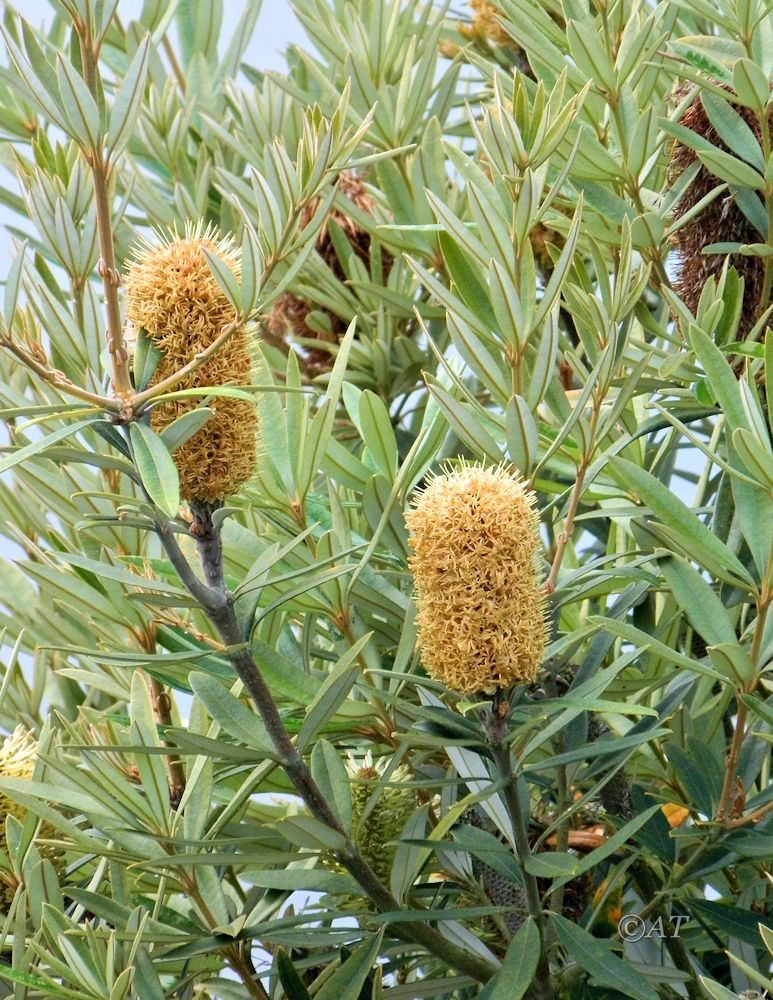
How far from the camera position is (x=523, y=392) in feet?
2.46

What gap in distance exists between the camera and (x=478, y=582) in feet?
A: 2.00

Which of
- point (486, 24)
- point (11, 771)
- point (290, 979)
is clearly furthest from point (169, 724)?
point (486, 24)

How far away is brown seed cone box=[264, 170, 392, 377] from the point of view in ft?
4.25

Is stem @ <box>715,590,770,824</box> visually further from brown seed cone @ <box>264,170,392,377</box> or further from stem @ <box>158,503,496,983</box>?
brown seed cone @ <box>264,170,392,377</box>

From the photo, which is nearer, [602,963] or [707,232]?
[602,963]

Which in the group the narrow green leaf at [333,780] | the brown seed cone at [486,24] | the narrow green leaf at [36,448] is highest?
the brown seed cone at [486,24]

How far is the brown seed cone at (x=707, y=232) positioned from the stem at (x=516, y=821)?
1.32ft

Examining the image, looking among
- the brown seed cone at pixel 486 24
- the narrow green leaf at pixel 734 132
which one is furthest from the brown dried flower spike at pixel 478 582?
the brown seed cone at pixel 486 24

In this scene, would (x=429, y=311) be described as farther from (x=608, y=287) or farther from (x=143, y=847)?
(x=143, y=847)

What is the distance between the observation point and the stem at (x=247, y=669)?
1.93ft

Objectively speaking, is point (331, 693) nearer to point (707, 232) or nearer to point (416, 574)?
point (416, 574)

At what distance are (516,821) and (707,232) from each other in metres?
0.46

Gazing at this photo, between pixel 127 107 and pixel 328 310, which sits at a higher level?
pixel 328 310

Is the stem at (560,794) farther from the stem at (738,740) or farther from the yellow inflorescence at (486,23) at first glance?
the yellow inflorescence at (486,23)
